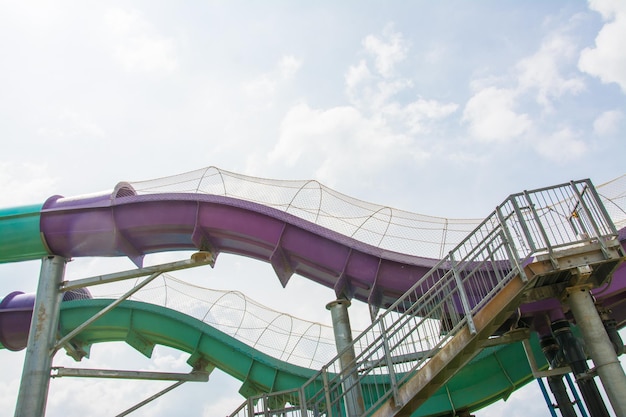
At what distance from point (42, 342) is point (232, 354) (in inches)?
194

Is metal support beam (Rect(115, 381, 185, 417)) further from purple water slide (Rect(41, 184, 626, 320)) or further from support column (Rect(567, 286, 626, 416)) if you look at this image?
support column (Rect(567, 286, 626, 416))

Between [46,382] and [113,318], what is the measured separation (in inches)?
164

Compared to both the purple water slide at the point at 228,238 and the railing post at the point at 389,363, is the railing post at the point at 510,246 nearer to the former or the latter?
the railing post at the point at 389,363

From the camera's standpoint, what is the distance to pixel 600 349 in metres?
7.37

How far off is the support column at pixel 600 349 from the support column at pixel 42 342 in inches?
402

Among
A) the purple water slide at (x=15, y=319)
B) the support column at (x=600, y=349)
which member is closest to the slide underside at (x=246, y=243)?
the support column at (x=600, y=349)

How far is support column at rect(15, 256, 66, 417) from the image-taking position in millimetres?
9766

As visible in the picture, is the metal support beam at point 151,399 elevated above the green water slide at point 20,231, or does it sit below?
below

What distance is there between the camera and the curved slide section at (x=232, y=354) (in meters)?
11.7

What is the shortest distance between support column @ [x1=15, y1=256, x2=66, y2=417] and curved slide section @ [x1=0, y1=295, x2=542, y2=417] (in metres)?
2.91

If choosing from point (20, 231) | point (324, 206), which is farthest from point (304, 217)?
point (20, 231)

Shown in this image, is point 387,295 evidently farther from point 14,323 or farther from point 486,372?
point 14,323

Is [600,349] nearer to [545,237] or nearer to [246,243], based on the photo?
[545,237]

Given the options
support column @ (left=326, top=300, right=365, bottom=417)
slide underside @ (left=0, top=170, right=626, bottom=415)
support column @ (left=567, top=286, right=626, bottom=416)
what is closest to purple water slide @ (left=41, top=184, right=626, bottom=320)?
slide underside @ (left=0, top=170, right=626, bottom=415)
